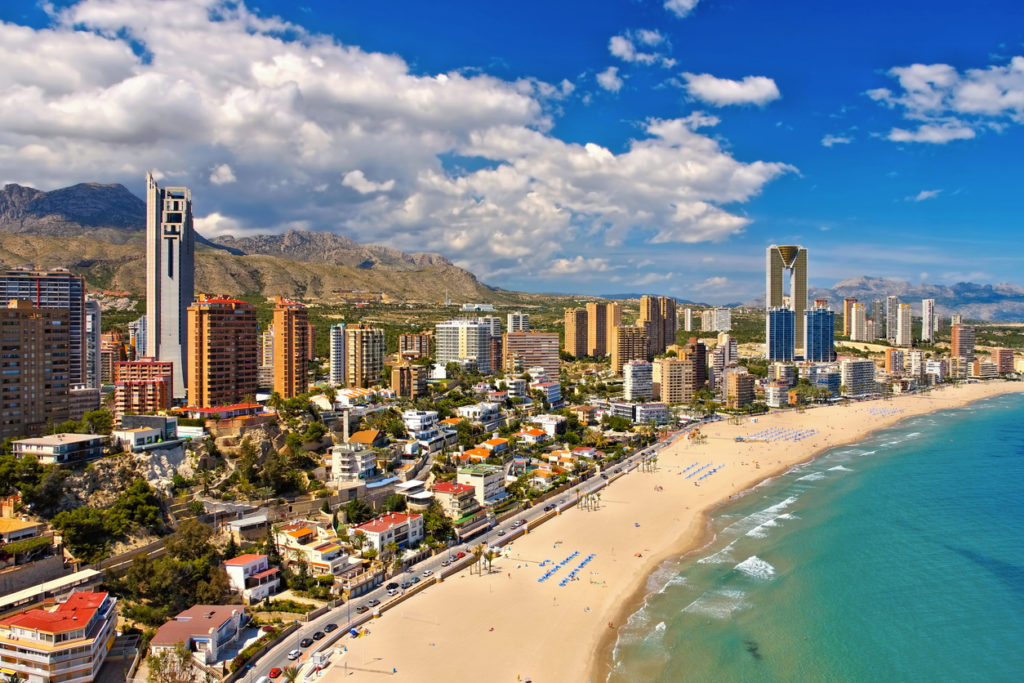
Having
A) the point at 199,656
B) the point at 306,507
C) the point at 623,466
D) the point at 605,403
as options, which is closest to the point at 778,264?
the point at 605,403

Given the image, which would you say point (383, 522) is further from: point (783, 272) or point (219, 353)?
point (783, 272)

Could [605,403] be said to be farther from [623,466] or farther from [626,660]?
[626,660]


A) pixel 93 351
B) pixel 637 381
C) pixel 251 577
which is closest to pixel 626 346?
pixel 637 381

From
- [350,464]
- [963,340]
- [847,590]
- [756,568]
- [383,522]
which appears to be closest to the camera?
[847,590]

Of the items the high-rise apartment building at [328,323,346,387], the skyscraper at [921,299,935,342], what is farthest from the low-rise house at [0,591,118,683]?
the skyscraper at [921,299,935,342]

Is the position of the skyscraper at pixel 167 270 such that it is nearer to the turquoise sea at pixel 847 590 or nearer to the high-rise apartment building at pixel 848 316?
the turquoise sea at pixel 847 590

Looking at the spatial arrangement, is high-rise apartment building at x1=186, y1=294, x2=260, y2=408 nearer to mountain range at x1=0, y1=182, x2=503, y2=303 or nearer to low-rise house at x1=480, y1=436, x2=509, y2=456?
low-rise house at x1=480, y1=436, x2=509, y2=456
